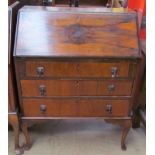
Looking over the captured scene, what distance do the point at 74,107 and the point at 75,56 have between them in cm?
42

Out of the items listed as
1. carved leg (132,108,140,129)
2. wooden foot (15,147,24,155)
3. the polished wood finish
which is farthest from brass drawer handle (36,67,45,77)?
carved leg (132,108,140,129)

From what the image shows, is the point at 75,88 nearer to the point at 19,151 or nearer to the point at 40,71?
the point at 40,71

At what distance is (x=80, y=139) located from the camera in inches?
77.6

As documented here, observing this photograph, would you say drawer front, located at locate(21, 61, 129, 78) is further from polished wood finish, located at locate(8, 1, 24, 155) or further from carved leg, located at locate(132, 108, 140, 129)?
carved leg, located at locate(132, 108, 140, 129)

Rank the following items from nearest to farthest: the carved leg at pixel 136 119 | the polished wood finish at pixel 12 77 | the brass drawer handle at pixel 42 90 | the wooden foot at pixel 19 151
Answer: the polished wood finish at pixel 12 77 → the brass drawer handle at pixel 42 90 → the wooden foot at pixel 19 151 → the carved leg at pixel 136 119

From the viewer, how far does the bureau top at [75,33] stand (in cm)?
144

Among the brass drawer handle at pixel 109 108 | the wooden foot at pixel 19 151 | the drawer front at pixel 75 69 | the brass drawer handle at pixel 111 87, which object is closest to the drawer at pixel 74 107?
the brass drawer handle at pixel 109 108

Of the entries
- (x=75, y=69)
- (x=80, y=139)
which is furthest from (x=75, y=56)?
(x=80, y=139)

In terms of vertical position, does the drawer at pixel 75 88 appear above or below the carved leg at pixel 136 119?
above

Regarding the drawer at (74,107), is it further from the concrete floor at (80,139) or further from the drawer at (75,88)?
the concrete floor at (80,139)

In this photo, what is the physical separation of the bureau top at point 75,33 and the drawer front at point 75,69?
6cm

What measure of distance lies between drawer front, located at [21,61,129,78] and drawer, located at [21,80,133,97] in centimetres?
5
